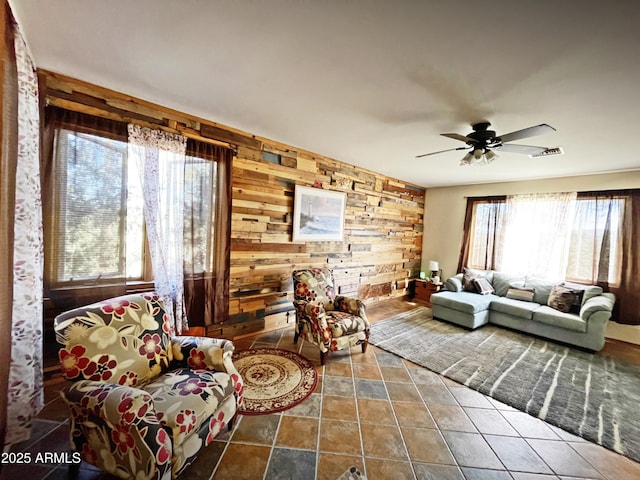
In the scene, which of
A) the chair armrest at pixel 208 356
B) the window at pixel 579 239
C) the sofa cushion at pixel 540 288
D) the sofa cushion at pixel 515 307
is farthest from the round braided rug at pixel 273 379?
the window at pixel 579 239

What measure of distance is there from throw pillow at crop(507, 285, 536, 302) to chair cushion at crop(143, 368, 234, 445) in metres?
4.44

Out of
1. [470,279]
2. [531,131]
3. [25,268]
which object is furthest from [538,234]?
[25,268]

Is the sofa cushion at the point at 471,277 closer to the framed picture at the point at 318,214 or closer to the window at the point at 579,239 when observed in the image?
the window at the point at 579,239

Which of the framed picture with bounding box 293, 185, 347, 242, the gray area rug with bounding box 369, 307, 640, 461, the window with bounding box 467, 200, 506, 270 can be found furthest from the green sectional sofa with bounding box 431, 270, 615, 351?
the framed picture with bounding box 293, 185, 347, 242

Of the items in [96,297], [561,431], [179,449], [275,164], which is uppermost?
[275,164]

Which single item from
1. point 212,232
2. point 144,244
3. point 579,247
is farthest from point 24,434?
point 579,247

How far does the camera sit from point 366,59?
1.57m

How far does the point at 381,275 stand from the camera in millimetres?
Result: 4996

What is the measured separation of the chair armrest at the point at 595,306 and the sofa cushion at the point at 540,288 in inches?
18.1

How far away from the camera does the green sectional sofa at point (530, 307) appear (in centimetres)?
319

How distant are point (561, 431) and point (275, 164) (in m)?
3.66

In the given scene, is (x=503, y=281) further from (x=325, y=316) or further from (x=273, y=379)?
(x=273, y=379)

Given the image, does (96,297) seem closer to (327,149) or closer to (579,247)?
(327,149)

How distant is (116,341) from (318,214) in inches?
106
